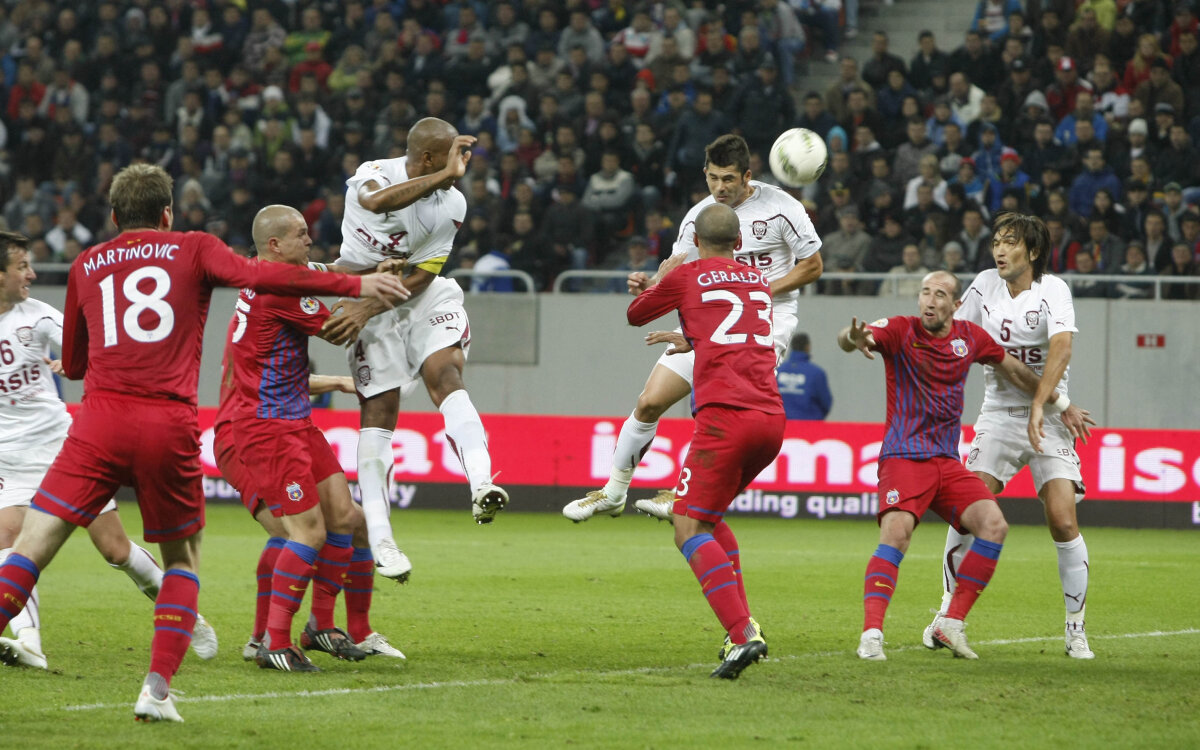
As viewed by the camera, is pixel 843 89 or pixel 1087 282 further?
pixel 843 89

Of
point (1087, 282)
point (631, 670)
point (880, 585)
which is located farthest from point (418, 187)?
point (1087, 282)

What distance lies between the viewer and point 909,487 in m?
7.85

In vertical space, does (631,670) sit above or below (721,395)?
below

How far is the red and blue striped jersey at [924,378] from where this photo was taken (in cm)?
793

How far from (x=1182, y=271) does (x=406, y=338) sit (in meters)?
12.3

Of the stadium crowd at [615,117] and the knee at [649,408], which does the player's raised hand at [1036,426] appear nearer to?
the knee at [649,408]

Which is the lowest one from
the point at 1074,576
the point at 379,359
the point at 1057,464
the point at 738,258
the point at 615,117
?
the point at 1074,576

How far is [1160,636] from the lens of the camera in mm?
8805

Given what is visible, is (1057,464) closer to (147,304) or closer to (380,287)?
(380,287)

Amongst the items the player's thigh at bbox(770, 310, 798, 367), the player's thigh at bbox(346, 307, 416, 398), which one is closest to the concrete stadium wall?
the player's thigh at bbox(770, 310, 798, 367)

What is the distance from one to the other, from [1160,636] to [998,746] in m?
3.65

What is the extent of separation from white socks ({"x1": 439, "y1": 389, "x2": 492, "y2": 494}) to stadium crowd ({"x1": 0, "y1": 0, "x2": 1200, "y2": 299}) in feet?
34.3

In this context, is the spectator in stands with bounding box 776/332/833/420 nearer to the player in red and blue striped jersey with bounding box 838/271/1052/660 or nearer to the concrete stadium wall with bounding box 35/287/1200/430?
the concrete stadium wall with bounding box 35/287/1200/430

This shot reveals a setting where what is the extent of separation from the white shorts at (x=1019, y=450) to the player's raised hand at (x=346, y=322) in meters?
3.58
